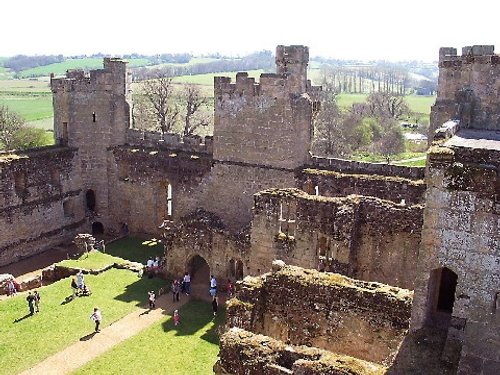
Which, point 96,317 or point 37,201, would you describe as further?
point 37,201

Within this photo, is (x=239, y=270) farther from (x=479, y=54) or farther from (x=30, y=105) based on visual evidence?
(x=30, y=105)

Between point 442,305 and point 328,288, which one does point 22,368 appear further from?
point 442,305

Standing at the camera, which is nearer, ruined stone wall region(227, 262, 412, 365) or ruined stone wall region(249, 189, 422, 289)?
ruined stone wall region(227, 262, 412, 365)

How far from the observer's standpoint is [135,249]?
29.8 meters

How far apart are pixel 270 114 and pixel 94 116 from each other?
37.7ft

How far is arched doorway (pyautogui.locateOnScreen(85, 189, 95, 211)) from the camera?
33.0m

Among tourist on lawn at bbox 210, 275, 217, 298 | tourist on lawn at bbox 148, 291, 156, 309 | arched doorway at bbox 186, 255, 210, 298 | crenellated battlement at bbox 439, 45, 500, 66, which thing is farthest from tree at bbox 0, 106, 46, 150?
crenellated battlement at bbox 439, 45, 500, 66

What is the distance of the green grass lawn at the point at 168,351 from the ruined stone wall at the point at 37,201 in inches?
464

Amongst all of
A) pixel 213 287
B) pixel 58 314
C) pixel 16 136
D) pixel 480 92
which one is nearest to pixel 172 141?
pixel 213 287

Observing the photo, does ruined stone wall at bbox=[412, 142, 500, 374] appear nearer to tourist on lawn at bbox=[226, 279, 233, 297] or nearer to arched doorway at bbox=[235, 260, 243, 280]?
tourist on lawn at bbox=[226, 279, 233, 297]

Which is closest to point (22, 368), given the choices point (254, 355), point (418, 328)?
point (254, 355)

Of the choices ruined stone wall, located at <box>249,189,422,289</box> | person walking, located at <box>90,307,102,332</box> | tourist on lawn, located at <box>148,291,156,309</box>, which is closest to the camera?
ruined stone wall, located at <box>249,189,422,289</box>

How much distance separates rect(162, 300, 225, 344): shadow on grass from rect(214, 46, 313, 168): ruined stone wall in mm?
7848

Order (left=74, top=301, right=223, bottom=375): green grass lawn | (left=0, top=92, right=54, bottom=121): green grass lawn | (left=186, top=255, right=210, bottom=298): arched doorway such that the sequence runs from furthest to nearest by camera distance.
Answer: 1. (left=0, top=92, right=54, bottom=121): green grass lawn
2. (left=186, top=255, right=210, bottom=298): arched doorway
3. (left=74, top=301, right=223, bottom=375): green grass lawn
